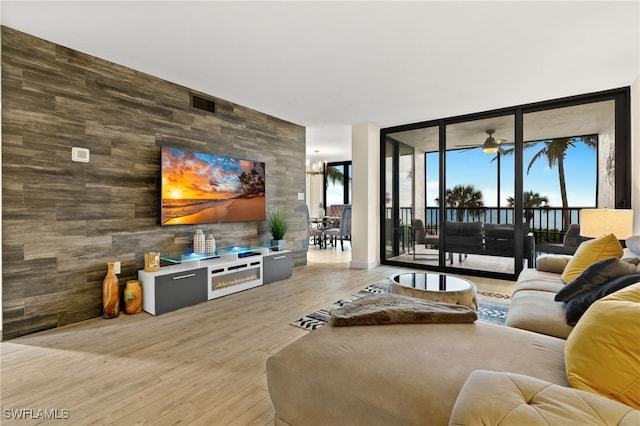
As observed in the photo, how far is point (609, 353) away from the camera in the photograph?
3.22 ft

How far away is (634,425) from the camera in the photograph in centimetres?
73

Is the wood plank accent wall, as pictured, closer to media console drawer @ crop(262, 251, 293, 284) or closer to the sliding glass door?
media console drawer @ crop(262, 251, 293, 284)

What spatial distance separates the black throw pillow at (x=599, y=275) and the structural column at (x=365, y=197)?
3.46 metres

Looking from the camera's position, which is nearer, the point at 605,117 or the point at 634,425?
the point at 634,425

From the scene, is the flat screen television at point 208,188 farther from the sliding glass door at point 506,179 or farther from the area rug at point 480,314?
the sliding glass door at point 506,179

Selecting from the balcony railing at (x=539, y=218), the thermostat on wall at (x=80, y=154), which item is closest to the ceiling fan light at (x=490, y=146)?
the balcony railing at (x=539, y=218)

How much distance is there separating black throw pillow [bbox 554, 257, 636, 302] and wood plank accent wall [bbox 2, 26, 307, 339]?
3.84m

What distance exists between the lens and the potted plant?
4691 mm

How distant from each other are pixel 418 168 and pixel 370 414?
4850 mm

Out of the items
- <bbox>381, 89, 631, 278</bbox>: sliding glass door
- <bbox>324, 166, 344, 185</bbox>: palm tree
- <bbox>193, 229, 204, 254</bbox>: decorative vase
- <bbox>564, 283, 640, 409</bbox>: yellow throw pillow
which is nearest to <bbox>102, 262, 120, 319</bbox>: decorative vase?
<bbox>193, 229, 204, 254</bbox>: decorative vase

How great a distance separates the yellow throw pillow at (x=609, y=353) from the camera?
919 mm

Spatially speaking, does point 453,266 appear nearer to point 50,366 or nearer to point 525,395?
point 525,395

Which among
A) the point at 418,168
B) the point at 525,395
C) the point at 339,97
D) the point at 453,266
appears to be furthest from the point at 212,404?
the point at 418,168

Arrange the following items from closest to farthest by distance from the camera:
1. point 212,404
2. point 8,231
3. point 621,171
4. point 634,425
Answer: point 634,425 → point 212,404 → point 8,231 → point 621,171
